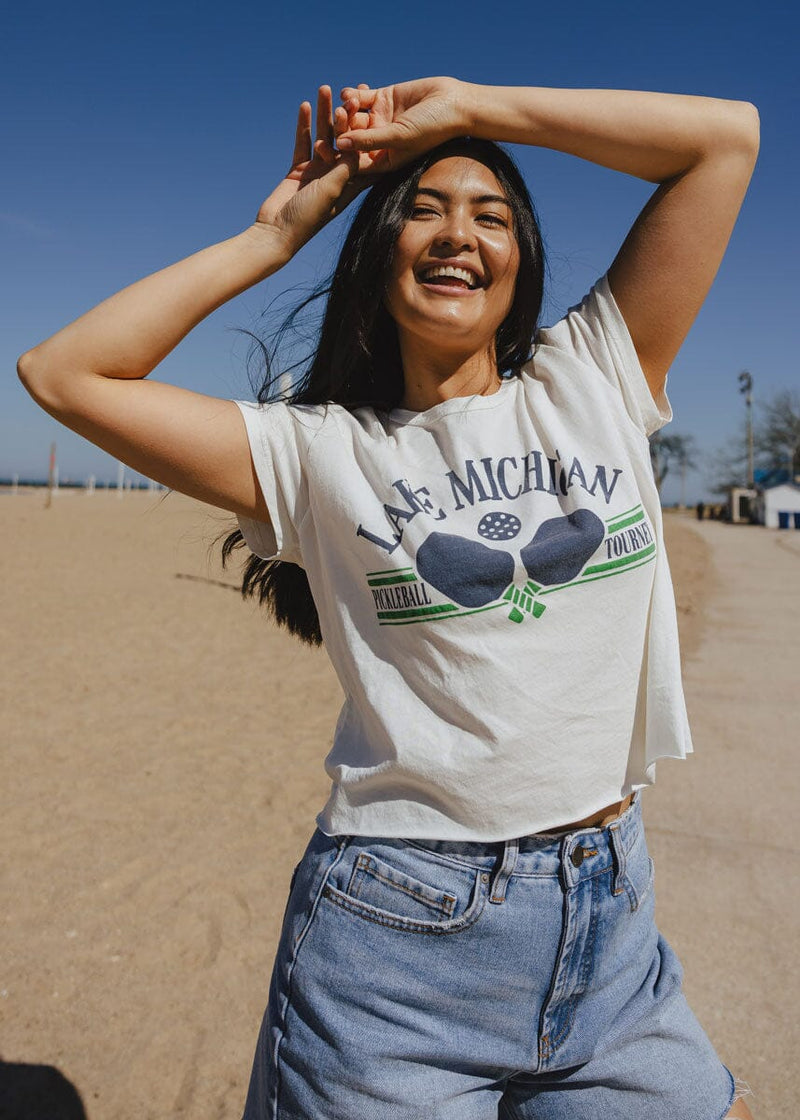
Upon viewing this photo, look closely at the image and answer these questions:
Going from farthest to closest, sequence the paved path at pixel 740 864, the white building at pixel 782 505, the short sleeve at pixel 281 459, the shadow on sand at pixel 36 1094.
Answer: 1. the white building at pixel 782 505
2. the paved path at pixel 740 864
3. the shadow on sand at pixel 36 1094
4. the short sleeve at pixel 281 459

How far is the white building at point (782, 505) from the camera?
4369cm

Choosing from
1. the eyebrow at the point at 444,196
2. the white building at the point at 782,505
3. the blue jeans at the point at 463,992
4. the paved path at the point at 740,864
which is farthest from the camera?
the white building at the point at 782,505

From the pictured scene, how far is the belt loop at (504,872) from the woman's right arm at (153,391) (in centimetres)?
69

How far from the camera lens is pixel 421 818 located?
53.4 inches

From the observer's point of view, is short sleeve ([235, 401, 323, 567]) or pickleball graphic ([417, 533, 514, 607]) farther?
short sleeve ([235, 401, 323, 567])

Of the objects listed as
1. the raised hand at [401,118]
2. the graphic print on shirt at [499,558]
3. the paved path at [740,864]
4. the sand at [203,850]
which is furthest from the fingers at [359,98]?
the paved path at [740,864]

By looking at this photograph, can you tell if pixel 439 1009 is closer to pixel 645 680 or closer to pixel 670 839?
pixel 645 680

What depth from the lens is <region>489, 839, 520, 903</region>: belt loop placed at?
133cm

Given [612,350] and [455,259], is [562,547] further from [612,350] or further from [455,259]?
[455,259]

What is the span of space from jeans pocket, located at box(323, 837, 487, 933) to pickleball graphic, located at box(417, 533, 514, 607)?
0.39 meters

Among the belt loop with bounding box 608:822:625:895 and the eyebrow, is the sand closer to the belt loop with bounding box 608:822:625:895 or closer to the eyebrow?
the eyebrow

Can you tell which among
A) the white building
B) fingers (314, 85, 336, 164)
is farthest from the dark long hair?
the white building

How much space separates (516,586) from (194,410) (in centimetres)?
62

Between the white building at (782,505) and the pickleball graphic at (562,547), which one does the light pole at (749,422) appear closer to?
the white building at (782,505)
